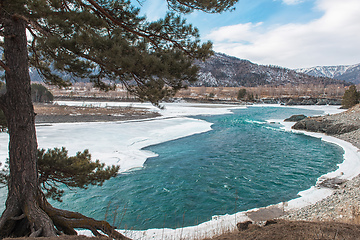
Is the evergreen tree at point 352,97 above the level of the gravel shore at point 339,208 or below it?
above

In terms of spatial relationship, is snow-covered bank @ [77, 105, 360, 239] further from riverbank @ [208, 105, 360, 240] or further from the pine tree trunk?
the pine tree trunk

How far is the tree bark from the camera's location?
3.26 meters

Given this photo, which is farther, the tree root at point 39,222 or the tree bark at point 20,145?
the tree bark at point 20,145

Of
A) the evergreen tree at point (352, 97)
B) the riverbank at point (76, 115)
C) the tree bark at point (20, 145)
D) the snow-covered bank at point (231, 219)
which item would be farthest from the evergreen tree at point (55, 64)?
the evergreen tree at point (352, 97)

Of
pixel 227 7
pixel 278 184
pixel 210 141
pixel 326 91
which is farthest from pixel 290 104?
pixel 227 7

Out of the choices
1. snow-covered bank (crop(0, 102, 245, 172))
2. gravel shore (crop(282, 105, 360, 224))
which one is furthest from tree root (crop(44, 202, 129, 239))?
snow-covered bank (crop(0, 102, 245, 172))

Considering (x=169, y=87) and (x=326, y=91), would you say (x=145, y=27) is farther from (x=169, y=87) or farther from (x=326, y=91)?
(x=326, y=91)

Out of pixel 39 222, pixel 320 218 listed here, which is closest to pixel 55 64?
pixel 39 222

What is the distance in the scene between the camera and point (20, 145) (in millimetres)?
3414

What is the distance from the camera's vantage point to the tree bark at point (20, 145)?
3258 mm

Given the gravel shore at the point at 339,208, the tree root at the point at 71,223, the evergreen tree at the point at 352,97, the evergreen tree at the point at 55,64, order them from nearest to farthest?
the evergreen tree at the point at 55,64 → the tree root at the point at 71,223 → the gravel shore at the point at 339,208 → the evergreen tree at the point at 352,97

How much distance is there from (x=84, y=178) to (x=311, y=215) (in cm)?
582

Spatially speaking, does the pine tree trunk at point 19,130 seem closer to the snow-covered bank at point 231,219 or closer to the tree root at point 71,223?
the tree root at point 71,223

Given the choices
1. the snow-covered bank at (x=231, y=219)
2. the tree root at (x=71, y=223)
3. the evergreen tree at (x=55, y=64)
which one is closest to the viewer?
the evergreen tree at (x=55, y=64)
